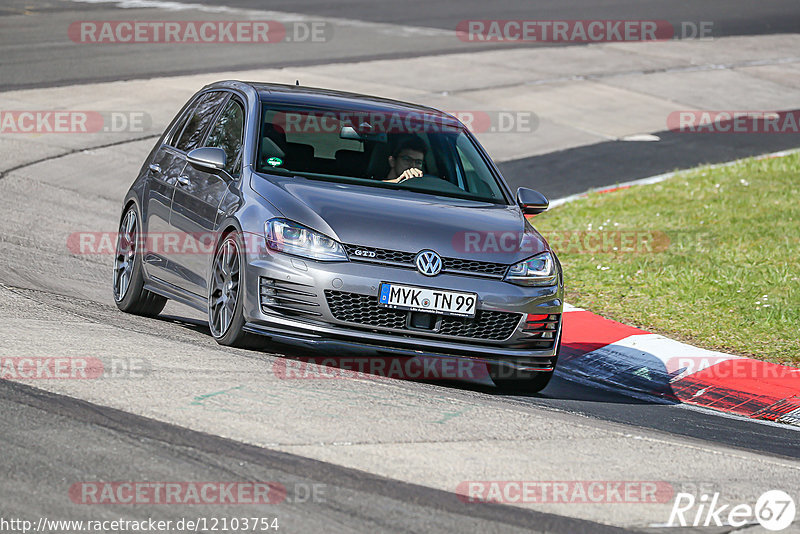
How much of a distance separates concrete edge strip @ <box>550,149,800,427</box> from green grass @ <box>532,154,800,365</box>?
1.15 feet

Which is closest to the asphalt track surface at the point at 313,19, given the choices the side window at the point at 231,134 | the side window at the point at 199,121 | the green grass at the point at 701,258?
the green grass at the point at 701,258

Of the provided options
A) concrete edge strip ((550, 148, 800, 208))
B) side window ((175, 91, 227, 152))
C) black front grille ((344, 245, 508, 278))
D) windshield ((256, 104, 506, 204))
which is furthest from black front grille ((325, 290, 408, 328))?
concrete edge strip ((550, 148, 800, 208))

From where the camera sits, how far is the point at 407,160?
331 inches

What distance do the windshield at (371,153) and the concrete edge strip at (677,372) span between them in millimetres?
1670

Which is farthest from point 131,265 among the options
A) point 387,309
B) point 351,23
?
point 351,23

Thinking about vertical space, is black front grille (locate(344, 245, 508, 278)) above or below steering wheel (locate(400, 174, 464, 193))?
below

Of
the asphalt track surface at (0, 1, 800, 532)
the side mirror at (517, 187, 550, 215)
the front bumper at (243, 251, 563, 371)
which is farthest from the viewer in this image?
the side mirror at (517, 187, 550, 215)

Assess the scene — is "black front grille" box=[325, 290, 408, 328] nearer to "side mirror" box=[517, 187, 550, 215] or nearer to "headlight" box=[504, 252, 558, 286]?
"headlight" box=[504, 252, 558, 286]

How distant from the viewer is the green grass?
10.3 meters

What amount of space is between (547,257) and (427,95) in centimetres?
1373

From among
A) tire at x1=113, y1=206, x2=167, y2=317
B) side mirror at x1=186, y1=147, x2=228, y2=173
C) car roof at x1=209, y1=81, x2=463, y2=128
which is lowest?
tire at x1=113, y1=206, x2=167, y2=317

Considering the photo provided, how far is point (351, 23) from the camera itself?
94.1 feet

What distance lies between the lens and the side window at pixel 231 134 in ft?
26.5

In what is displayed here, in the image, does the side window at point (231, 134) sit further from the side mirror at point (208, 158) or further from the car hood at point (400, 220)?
the car hood at point (400, 220)
